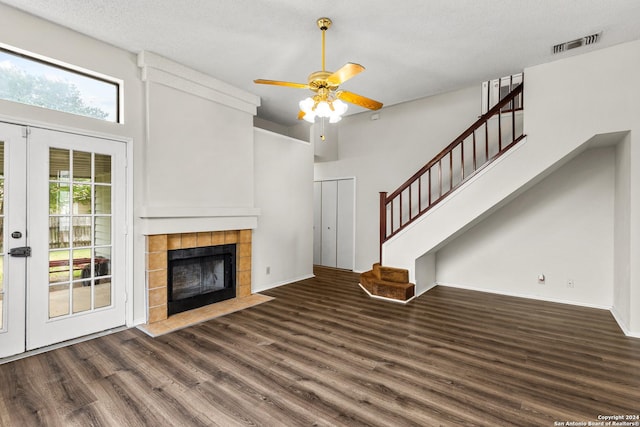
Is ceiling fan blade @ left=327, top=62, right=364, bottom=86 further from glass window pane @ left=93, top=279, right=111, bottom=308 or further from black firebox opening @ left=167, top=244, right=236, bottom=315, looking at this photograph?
glass window pane @ left=93, top=279, right=111, bottom=308

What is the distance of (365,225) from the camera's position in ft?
20.7

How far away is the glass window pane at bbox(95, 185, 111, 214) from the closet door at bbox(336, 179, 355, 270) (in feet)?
14.5

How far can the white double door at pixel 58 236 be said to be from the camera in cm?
275

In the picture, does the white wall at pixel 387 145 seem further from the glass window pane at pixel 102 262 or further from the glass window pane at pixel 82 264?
the glass window pane at pixel 82 264

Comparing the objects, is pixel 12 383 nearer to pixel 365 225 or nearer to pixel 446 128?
pixel 365 225

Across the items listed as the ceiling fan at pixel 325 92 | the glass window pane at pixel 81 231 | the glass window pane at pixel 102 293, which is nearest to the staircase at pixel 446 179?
the ceiling fan at pixel 325 92

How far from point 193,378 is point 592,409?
2.92m

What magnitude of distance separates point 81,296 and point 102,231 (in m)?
0.72

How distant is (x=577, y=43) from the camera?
3.39m

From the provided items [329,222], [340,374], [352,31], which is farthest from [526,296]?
[352,31]

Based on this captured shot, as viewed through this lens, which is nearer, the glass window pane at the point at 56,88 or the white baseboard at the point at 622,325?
the glass window pane at the point at 56,88

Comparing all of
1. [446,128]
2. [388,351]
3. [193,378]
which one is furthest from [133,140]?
[446,128]

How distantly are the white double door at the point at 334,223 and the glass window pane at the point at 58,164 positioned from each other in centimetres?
478

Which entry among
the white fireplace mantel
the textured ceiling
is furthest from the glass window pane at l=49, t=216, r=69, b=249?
the textured ceiling
